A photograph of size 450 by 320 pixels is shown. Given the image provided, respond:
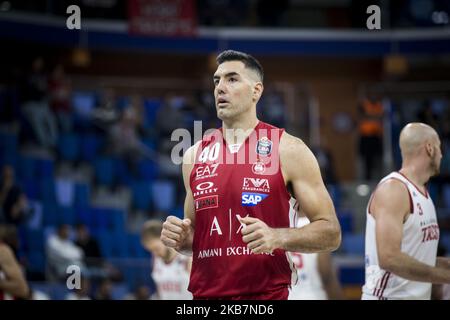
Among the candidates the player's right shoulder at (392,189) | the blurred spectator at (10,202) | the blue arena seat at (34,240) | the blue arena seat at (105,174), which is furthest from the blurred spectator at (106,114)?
the player's right shoulder at (392,189)

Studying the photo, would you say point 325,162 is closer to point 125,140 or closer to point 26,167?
point 125,140

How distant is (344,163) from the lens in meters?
19.8

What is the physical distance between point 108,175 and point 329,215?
11.7m

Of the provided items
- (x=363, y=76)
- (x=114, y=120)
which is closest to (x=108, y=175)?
(x=114, y=120)

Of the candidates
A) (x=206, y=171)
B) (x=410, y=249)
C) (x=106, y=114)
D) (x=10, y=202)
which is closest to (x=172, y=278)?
(x=410, y=249)

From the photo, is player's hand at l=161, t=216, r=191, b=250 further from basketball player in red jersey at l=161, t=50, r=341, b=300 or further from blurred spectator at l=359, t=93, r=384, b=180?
blurred spectator at l=359, t=93, r=384, b=180

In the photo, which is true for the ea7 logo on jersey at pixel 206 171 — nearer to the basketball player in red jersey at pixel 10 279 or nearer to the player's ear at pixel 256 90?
the player's ear at pixel 256 90

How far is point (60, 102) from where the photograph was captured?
17016 mm

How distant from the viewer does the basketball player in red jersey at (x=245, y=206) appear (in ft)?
16.3

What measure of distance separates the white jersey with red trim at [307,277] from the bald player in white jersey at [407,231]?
131 centimetres

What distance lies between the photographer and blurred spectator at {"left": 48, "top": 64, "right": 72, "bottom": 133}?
55.9 feet

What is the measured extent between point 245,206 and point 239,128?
57cm

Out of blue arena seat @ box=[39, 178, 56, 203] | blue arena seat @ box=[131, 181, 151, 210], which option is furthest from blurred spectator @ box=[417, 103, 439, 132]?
blue arena seat @ box=[39, 178, 56, 203]
